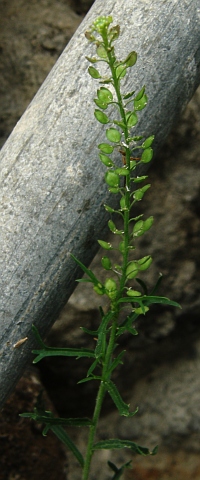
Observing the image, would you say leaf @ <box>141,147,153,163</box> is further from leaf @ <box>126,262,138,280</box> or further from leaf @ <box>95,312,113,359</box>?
leaf @ <box>95,312,113,359</box>

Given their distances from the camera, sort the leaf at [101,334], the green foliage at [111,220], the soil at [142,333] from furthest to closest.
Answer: the soil at [142,333], the leaf at [101,334], the green foliage at [111,220]

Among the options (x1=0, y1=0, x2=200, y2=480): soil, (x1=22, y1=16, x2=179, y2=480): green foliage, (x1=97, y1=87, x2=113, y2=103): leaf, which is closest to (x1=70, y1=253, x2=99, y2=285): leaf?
(x1=22, y1=16, x2=179, y2=480): green foliage

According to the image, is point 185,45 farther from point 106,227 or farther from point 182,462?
point 182,462

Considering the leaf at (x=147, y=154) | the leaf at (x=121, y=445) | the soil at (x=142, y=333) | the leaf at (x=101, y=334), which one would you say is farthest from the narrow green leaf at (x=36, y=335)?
the soil at (x=142, y=333)

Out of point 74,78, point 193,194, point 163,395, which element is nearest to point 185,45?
point 74,78

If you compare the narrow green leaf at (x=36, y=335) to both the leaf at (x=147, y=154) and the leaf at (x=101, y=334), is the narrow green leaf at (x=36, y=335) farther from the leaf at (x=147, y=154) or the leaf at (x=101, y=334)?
the leaf at (x=147, y=154)

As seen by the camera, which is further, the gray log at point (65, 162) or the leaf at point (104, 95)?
the gray log at point (65, 162)

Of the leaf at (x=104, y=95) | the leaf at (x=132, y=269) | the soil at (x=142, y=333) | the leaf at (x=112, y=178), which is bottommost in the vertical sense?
the soil at (x=142, y=333)
